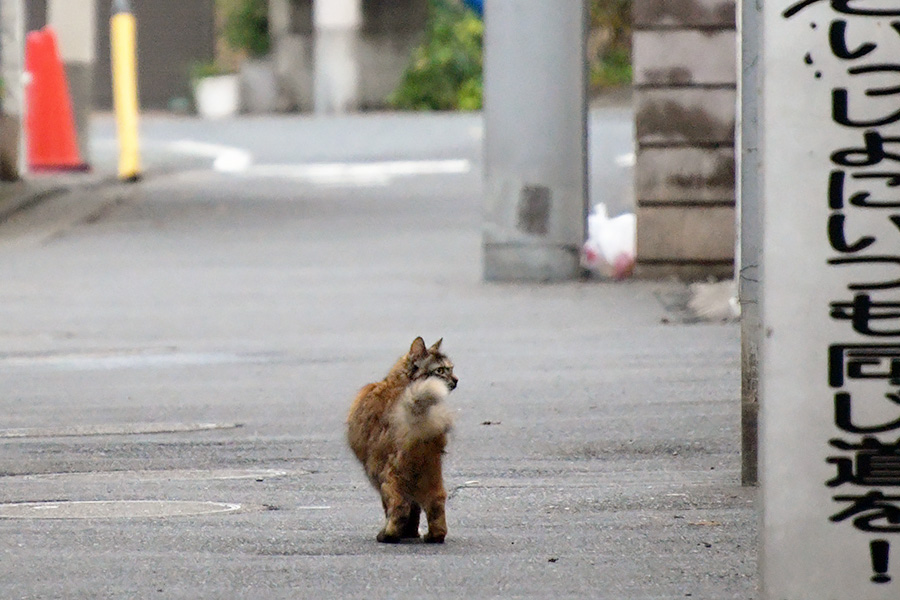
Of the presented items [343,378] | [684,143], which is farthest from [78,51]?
[343,378]

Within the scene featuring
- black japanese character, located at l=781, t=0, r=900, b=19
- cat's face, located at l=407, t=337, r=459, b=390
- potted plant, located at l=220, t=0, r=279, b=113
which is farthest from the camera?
potted plant, located at l=220, t=0, r=279, b=113

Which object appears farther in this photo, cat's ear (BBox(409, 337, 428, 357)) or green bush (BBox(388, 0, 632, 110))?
green bush (BBox(388, 0, 632, 110))

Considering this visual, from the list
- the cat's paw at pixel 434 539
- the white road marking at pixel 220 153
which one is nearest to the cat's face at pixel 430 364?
the cat's paw at pixel 434 539

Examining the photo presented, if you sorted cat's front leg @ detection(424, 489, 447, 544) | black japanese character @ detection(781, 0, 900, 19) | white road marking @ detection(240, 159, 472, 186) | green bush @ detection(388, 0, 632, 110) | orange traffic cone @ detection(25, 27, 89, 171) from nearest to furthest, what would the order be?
black japanese character @ detection(781, 0, 900, 19)
cat's front leg @ detection(424, 489, 447, 544)
white road marking @ detection(240, 159, 472, 186)
orange traffic cone @ detection(25, 27, 89, 171)
green bush @ detection(388, 0, 632, 110)

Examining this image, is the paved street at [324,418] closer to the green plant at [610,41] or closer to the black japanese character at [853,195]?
the black japanese character at [853,195]

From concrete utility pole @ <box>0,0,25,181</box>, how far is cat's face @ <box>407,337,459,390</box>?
56.1 ft

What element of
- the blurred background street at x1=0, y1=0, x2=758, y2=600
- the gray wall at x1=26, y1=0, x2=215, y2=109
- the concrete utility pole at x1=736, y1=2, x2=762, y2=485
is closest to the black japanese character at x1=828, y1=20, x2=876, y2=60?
the blurred background street at x1=0, y1=0, x2=758, y2=600

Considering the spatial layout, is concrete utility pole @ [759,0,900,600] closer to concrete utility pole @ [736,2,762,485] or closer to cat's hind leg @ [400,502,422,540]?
cat's hind leg @ [400,502,422,540]

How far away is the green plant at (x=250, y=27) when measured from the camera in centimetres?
4316

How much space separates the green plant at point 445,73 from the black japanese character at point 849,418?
3378 cm

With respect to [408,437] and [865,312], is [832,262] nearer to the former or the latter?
[865,312]

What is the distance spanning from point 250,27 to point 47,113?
18508 mm

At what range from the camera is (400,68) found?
131 ft

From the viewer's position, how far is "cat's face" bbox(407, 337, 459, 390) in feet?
19.9
